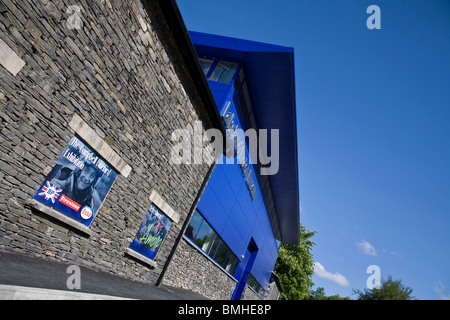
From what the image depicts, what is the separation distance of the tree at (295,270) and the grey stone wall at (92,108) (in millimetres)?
32616

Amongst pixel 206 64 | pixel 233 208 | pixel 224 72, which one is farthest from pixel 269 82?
pixel 233 208

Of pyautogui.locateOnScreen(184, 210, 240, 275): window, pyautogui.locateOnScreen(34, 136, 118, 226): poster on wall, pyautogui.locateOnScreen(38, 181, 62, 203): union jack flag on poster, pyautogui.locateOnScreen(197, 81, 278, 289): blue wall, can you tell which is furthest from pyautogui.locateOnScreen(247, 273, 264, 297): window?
pyautogui.locateOnScreen(38, 181, 62, 203): union jack flag on poster

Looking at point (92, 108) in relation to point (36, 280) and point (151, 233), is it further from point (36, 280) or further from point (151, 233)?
point (151, 233)

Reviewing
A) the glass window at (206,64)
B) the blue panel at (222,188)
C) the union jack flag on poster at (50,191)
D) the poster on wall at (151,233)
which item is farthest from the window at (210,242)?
the glass window at (206,64)

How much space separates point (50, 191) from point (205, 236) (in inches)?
344

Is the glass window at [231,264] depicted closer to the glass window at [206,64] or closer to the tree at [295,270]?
the glass window at [206,64]

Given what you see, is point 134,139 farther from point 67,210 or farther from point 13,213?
point 13,213

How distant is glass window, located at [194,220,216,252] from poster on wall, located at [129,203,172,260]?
3.29 meters

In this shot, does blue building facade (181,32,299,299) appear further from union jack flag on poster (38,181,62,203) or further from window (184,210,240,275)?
union jack flag on poster (38,181,62,203)

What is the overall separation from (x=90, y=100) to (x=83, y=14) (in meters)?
1.60

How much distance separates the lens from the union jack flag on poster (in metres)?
5.05

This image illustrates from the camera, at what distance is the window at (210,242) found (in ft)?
37.8

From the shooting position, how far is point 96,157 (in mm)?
5945

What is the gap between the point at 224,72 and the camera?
13773mm
